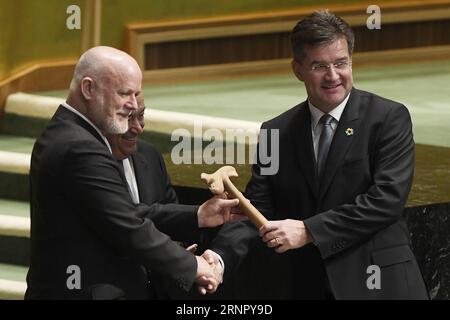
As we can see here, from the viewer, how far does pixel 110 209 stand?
5.27m

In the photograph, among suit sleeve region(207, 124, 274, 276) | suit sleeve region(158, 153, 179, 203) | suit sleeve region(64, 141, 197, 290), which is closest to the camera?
suit sleeve region(64, 141, 197, 290)

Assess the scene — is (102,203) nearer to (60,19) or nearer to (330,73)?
(330,73)

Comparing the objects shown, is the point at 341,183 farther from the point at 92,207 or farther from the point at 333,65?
the point at 92,207

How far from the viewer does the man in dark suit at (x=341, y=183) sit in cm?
539

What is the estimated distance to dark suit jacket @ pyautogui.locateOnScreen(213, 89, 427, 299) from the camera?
538 centimetres

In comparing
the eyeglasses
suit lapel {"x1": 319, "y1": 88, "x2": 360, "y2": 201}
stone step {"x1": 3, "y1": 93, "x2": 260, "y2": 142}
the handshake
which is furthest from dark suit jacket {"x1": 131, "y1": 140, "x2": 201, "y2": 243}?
stone step {"x1": 3, "y1": 93, "x2": 260, "y2": 142}

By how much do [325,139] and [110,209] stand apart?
2.85 ft

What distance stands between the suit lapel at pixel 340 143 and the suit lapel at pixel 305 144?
47 mm

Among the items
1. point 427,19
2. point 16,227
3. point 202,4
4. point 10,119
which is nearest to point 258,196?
point 16,227

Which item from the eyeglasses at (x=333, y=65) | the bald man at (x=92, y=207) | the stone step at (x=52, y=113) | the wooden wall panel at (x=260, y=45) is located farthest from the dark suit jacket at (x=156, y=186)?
the wooden wall panel at (x=260, y=45)

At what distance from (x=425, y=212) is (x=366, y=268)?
53 centimetres

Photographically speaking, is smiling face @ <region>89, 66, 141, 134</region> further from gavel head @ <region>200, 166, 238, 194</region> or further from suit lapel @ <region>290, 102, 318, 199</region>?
suit lapel @ <region>290, 102, 318, 199</region>

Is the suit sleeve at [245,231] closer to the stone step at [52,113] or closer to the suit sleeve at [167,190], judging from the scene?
the suit sleeve at [167,190]

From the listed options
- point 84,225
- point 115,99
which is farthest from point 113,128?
point 84,225
